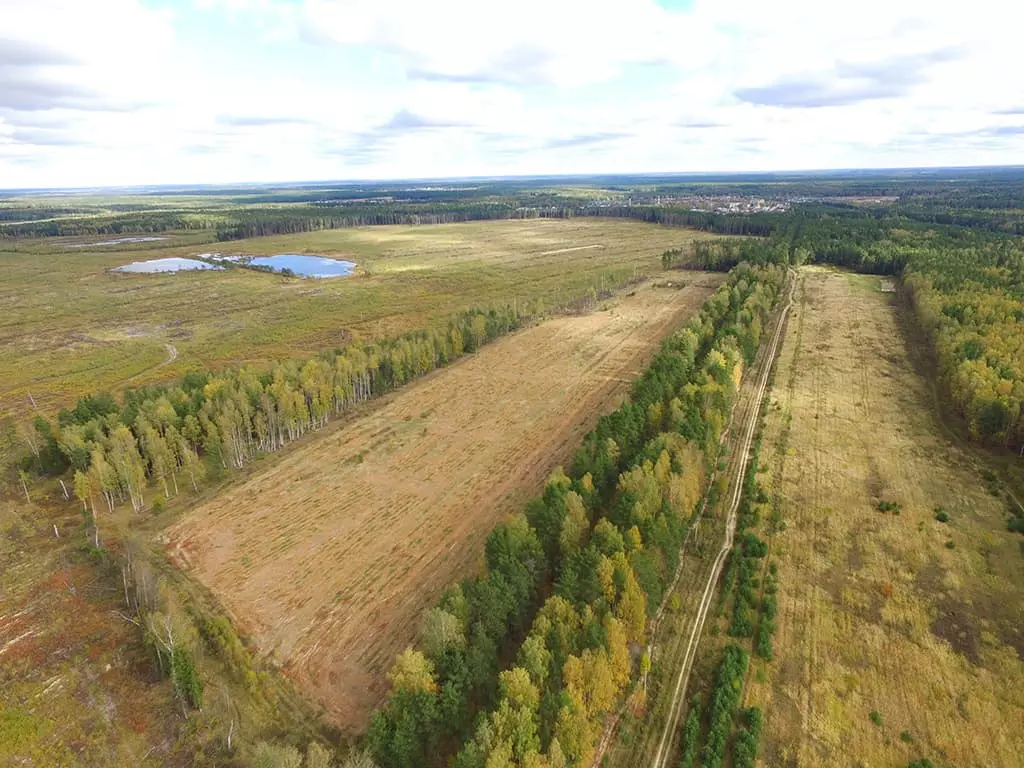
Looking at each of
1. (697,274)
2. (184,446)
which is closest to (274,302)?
(184,446)

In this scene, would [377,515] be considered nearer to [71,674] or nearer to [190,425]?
[71,674]

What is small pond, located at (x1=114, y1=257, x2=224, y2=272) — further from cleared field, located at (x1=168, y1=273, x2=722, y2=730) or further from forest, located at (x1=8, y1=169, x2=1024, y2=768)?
cleared field, located at (x1=168, y1=273, x2=722, y2=730)

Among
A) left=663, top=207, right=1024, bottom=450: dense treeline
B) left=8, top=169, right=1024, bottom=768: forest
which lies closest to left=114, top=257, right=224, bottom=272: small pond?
left=8, top=169, right=1024, bottom=768: forest

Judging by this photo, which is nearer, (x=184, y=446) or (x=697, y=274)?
(x=184, y=446)

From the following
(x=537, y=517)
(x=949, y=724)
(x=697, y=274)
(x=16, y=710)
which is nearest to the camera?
(x=949, y=724)

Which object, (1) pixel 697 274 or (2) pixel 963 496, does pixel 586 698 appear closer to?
(2) pixel 963 496
